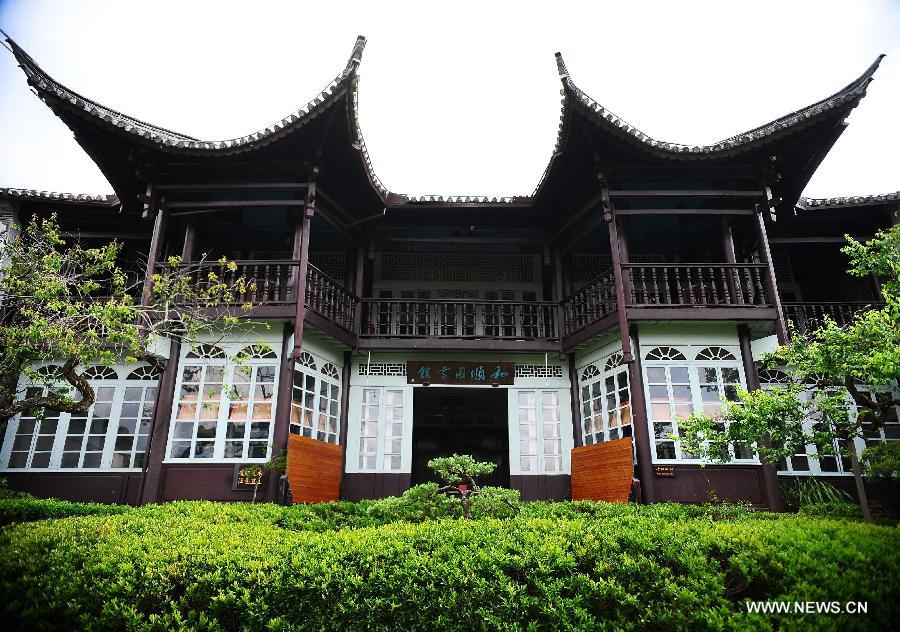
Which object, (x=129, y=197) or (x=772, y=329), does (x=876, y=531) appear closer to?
(x=772, y=329)

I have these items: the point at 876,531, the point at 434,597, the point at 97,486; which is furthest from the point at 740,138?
the point at 97,486

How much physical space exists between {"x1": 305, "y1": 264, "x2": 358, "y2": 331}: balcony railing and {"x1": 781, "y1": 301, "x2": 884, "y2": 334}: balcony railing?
7536 mm

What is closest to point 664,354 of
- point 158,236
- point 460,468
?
point 460,468

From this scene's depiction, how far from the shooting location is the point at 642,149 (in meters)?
8.55

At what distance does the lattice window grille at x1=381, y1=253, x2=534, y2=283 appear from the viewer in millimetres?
11484

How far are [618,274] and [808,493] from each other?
414 centimetres

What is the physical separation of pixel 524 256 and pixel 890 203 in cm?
669

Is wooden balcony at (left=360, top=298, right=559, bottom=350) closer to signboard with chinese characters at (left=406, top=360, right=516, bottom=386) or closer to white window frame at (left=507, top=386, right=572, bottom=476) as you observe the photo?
signboard with chinese characters at (left=406, top=360, right=516, bottom=386)

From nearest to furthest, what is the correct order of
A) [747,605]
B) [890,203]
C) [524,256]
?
[747,605] → [890,203] → [524,256]

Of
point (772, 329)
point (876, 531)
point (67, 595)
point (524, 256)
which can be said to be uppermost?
point (524, 256)

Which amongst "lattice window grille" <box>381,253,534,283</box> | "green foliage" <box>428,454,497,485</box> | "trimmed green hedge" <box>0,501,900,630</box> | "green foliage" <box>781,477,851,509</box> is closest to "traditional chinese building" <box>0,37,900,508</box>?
"lattice window grille" <box>381,253,534,283</box>

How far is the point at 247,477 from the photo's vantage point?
767cm

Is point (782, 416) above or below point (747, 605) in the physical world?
above

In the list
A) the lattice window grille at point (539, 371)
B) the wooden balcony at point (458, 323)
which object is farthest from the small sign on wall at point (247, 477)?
the lattice window grille at point (539, 371)
